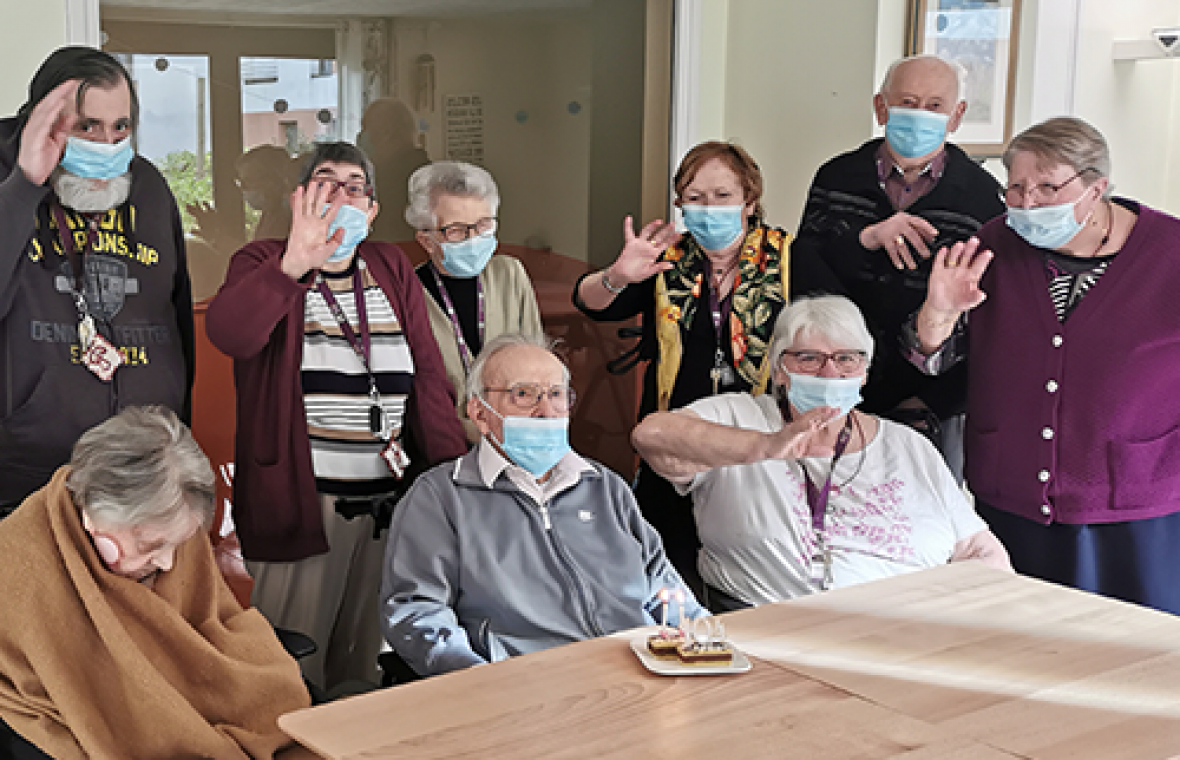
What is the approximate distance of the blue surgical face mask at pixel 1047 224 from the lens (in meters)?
2.78

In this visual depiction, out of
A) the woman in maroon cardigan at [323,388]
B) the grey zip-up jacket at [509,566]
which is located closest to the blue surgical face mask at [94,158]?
the woman in maroon cardigan at [323,388]

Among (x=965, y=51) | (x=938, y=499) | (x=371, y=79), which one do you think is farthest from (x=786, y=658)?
(x=965, y=51)

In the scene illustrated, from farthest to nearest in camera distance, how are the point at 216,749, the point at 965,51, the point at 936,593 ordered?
the point at 965,51, the point at 936,593, the point at 216,749

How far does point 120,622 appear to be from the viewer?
2.03 m

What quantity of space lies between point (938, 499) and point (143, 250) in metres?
1.81

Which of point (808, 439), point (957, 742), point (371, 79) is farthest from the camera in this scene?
point (371, 79)

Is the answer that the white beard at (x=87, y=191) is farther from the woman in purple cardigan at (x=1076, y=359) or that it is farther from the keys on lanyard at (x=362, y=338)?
the woman in purple cardigan at (x=1076, y=359)

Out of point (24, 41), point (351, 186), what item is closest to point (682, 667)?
point (351, 186)

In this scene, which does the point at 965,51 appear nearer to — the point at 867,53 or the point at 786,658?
the point at 867,53

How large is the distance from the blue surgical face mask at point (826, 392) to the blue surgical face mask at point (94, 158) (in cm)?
149

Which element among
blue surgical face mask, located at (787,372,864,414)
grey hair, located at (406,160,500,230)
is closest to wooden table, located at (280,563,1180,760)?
blue surgical face mask, located at (787,372,864,414)

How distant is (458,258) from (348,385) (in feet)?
1.45

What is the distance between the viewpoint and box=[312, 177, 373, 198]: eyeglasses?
110 inches

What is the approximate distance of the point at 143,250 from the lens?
270 cm
